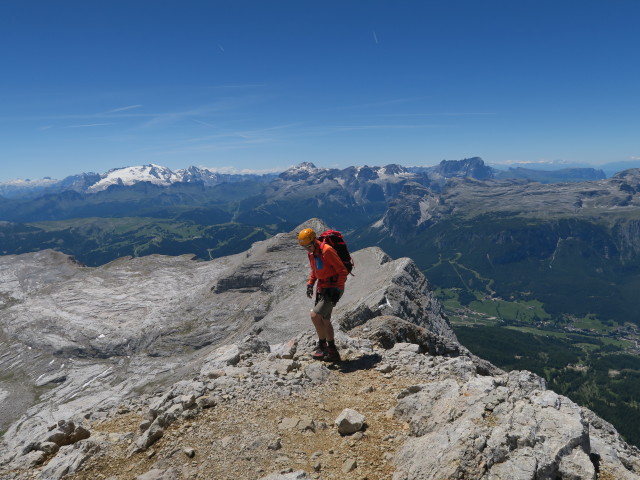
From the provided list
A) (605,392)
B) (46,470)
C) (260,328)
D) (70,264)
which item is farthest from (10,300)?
(605,392)

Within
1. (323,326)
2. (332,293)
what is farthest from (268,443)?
A: (332,293)

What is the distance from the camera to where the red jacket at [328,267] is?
17438 mm

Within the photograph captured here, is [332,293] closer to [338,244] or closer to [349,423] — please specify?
[338,244]

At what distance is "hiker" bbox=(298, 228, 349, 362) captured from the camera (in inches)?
687

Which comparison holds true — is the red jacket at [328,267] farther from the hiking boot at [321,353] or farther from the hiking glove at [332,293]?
the hiking boot at [321,353]

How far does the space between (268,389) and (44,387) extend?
424 ft

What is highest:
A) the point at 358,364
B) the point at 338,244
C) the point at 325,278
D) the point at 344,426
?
the point at 338,244

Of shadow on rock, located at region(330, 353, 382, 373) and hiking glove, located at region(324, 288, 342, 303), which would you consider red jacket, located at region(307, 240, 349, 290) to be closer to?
hiking glove, located at region(324, 288, 342, 303)

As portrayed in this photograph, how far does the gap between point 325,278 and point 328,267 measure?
0.52 m

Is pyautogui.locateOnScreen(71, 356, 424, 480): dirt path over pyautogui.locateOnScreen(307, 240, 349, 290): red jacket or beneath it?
beneath

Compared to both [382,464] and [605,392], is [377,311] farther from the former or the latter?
[605,392]

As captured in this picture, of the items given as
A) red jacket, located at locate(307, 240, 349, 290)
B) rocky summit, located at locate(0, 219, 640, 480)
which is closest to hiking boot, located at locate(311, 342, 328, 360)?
rocky summit, located at locate(0, 219, 640, 480)

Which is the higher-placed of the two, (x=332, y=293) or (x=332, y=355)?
(x=332, y=293)

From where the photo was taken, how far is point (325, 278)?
1770cm
